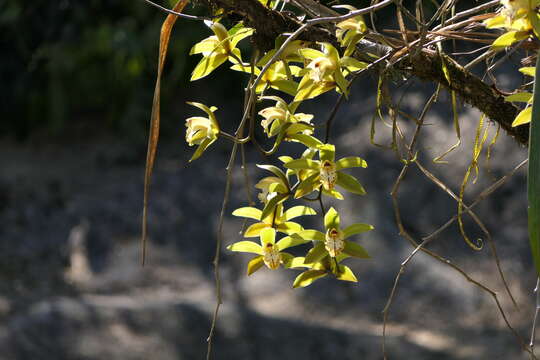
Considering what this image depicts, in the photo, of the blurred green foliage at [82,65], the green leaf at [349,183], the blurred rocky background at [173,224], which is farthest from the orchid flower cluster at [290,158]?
the blurred green foliage at [82,65]

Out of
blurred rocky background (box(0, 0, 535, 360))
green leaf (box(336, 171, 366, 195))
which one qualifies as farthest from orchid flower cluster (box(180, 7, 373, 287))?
blurred rocky background (box(0, 0, 535, 360))

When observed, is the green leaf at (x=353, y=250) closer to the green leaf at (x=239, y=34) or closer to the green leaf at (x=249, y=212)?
the green leaf at (x=249, y=212)

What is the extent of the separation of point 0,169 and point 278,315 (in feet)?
5.18

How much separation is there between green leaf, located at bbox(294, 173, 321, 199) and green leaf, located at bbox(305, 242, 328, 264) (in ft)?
0.18

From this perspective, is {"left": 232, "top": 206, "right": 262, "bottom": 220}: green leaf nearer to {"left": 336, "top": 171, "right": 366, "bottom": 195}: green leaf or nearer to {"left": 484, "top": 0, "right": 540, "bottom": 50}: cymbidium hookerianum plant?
{"left": 336, "top": 171, "right": 366, "bottom": 195}: green leaf

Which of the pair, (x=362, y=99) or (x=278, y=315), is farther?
(x=362, y=99)

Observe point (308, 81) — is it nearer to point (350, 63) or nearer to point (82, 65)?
point (350, 63)

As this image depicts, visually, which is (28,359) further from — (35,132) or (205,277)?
(35,132)

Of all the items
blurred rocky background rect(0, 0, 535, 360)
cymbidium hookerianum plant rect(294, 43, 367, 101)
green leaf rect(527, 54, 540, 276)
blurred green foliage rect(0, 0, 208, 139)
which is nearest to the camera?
green leaf rect(527, 54, 540, 276)

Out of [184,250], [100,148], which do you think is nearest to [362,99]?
[184,250]

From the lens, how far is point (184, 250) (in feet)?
8.79

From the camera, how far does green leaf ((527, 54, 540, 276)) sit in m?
0.46

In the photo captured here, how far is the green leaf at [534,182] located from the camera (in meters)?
0.46

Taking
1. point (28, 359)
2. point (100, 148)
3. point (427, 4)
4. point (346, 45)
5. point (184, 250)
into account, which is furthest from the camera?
point (100, 148)
